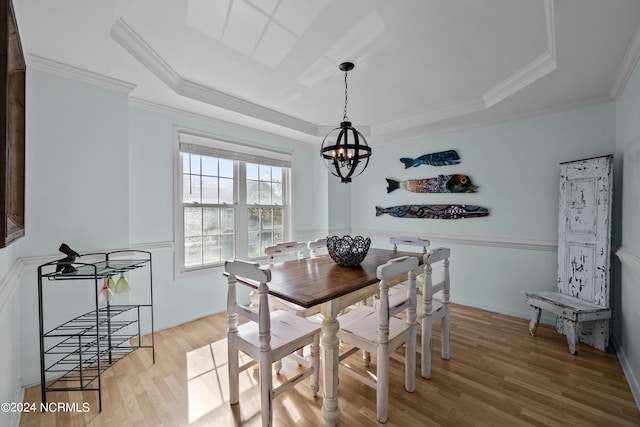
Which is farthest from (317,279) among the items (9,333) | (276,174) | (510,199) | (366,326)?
(510,199)

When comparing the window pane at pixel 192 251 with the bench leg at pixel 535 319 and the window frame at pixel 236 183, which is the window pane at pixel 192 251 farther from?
the bench leg at pixel 535 319

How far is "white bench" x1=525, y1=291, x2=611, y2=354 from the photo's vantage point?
2.29m

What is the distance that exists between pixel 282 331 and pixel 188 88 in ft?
7.78

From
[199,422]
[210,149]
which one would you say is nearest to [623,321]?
[199,422]

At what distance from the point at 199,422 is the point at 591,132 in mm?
4203

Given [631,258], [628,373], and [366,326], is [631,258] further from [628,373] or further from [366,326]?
[366,326]

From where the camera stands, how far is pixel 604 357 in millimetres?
2305

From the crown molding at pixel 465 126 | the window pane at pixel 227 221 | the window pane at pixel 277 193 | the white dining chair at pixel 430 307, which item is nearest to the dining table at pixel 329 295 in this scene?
the white dining chair at pixel 430 307

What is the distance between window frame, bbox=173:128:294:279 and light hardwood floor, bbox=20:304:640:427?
0.99 m

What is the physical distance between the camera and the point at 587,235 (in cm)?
254

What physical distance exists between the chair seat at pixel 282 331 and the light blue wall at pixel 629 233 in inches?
Answer: 88.2

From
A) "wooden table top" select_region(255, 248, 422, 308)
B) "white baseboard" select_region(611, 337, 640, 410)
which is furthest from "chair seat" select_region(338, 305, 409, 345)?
"white baseboard" select_region(611, 337, 640, 410)

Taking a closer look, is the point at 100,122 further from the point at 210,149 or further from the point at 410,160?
the point at 410,160

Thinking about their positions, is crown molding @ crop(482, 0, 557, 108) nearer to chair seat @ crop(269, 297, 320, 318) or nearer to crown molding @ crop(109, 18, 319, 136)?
crown molding @ crop(109, 18, 319, 136)
